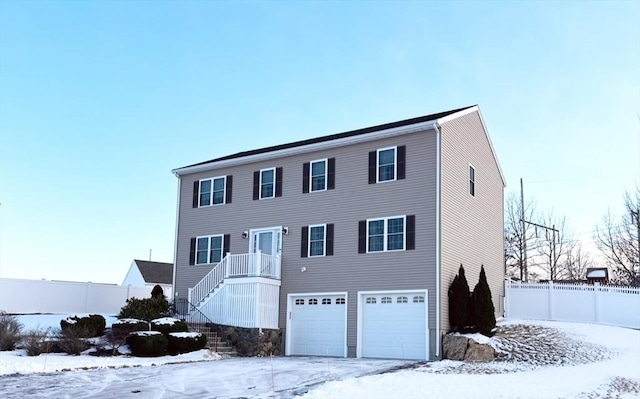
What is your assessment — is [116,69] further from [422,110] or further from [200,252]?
[422,110]

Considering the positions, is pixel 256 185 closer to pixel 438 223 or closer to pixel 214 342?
pixel 214 342

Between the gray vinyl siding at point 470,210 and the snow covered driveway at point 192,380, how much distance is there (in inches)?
183

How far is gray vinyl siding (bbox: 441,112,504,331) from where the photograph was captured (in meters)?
19.6

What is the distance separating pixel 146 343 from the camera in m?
17.8

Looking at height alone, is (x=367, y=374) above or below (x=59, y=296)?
below

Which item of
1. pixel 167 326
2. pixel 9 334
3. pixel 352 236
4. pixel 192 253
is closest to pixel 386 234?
pixel 352 236

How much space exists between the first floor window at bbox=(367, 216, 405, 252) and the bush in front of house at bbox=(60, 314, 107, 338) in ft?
29.3

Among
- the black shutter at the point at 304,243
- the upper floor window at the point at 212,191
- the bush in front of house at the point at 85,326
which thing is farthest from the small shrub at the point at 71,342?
the upper floor window at the point at 212,191

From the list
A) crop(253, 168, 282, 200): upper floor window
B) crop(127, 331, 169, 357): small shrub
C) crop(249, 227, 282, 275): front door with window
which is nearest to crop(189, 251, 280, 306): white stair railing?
crop(249, 227, 282, 275): front door with window

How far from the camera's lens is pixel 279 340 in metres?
21.5

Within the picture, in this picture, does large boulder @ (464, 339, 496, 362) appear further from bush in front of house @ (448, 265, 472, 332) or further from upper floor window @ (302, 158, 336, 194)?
upper floor window @ (302, 158, 336, 194)

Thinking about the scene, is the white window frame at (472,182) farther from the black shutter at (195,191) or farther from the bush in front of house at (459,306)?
the black shutter at (195,191)

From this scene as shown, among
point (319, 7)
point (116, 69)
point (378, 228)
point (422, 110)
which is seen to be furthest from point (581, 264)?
point (116, 69)

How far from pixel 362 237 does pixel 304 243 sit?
94.6 inches
